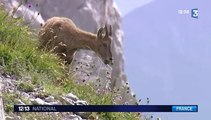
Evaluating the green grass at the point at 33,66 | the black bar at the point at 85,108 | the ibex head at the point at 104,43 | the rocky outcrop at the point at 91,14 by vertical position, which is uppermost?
the rocky outcrop at the point at 91,14

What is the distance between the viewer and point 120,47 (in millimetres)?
9836

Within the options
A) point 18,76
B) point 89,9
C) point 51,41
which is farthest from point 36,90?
point 89,9

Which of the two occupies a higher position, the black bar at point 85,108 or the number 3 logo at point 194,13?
the number 3 logo at point 194,13

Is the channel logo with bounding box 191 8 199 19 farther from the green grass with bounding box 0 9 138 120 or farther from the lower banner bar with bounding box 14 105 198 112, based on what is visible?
the green grass with bounding box 0 9 138 120

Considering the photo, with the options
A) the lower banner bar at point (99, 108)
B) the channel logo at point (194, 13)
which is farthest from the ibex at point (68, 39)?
the lower banner bar at point (99, 108)

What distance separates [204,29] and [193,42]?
2.34 ft

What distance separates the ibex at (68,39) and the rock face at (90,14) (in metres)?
1.20

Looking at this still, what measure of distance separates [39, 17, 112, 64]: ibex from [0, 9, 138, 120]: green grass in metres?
0.49

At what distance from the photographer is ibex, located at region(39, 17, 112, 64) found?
23.8 feet

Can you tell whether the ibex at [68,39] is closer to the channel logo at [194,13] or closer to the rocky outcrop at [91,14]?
the rocky outcrop at [91,14]

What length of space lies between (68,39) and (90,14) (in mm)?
1899

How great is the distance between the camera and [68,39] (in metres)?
7.48

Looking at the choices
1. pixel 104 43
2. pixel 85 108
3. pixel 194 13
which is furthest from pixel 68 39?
pixel 85 108

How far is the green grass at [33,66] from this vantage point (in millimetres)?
5531
